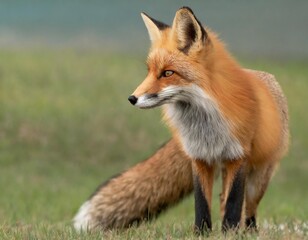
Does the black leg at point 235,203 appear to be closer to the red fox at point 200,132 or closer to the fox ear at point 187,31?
the red fox at point 200,132

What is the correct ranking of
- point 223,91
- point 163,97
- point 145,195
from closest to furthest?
point 163,97 → point 223,91 → point 145,195

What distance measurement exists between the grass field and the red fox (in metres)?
4.26

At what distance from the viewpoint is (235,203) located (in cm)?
753

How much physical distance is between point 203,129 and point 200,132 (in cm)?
5

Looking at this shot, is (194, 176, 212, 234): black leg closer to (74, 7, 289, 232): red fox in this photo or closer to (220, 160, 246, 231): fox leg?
(74, 7, 289, 232): red fox

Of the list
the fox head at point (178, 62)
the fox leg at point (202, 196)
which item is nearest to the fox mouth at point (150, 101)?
the fox head at point (178, 62)

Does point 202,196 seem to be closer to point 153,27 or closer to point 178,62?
point 178,62

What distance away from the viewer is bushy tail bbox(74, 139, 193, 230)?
8547 millimetres

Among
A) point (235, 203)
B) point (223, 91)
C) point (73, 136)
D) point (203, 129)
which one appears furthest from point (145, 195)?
point (73, 136)

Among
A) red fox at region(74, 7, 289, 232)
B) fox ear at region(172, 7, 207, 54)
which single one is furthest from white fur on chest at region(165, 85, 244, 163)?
fox ear at region(172, 7, 207, 54)

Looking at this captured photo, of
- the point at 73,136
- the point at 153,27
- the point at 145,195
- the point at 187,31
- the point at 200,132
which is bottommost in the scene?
the point at 73,136

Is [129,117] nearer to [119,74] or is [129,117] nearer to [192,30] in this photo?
[119,74]

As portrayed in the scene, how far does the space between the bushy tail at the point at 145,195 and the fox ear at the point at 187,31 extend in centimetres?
174

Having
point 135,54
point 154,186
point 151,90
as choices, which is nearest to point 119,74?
point 135,54
